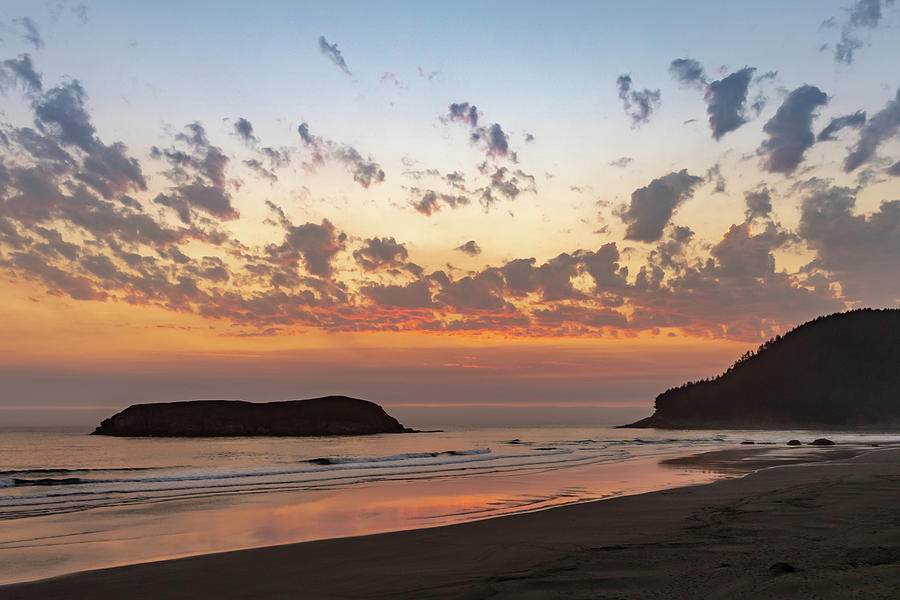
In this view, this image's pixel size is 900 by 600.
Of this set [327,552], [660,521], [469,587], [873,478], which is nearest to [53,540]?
[327,552]

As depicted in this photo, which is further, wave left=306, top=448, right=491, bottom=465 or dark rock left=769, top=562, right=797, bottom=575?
wave left=306, top=448, right=491, bottom=465

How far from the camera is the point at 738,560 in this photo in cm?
895

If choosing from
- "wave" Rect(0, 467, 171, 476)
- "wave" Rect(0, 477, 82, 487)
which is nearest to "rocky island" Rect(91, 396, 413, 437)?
"wave" Rect(0, 467, 171, 476)

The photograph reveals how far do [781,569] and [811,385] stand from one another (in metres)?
175

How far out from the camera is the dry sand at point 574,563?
25.0ft

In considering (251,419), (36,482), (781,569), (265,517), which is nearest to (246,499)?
(265,517)

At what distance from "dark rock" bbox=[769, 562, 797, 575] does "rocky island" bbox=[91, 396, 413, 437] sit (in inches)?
3865

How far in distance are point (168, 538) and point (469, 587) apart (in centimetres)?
842

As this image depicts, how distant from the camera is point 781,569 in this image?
7.91 metres

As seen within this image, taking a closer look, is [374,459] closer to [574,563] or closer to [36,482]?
[36,482]

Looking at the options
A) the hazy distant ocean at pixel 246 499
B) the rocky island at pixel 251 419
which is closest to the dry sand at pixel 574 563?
the hazy distant ocean at pixel 246 499

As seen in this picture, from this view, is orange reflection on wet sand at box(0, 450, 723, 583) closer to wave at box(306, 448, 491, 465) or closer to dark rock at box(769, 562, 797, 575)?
dark rock at box(769, 562, 797, 575)

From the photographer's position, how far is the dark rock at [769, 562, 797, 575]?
783 cm

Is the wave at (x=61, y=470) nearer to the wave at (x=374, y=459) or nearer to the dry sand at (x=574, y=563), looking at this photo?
the wave at (x=374, y=459)
